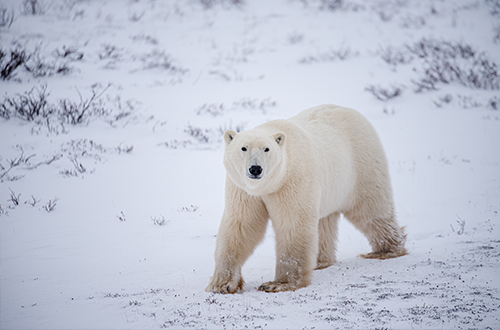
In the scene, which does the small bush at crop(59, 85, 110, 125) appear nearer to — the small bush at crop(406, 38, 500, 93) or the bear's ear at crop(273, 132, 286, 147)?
the bear's ear at crop(273, 132, 286, 147)

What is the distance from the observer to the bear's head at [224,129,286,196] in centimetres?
311

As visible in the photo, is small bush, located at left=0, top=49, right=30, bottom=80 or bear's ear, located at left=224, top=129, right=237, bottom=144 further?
small bush, located at left=0, top=49, right=30, bottom=80

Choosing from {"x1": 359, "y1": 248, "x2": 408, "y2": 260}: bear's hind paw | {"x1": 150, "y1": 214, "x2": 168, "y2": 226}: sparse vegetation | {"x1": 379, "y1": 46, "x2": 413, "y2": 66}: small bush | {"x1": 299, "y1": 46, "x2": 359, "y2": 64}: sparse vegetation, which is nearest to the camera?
{"x1": 359, "y1": 248, "x2": 408, "y2": 260}: bear's hind paw

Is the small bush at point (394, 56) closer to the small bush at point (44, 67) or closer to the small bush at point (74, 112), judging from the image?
the small bush at point (74, 112)

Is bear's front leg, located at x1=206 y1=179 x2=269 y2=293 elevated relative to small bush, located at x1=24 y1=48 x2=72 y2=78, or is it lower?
lower

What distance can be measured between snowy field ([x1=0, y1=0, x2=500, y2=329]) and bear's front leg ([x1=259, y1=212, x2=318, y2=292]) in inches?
5.8

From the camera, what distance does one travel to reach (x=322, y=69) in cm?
1263

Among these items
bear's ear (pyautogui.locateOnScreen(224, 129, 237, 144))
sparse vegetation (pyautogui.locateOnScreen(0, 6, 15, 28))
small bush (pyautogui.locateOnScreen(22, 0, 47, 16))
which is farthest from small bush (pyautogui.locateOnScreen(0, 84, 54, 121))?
small bush (pyautogui.locateOnScreen(22, 0, 47, 16))

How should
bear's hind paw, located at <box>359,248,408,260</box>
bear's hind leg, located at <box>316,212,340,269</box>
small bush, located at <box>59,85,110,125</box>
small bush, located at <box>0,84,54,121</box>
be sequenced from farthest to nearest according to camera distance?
small bush, located at <box>59,85,110,125</box>, small bush, located at <box>0,84,54,121</box>, bear's hind leg, located at <box>316,212,340,269</box>, bear's hind paw, located at <box>359,248,408,260</box>

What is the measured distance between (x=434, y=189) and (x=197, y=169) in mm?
4274

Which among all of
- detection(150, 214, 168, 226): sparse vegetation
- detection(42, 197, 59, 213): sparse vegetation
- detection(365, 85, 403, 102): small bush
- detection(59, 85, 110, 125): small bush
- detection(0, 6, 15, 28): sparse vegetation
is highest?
detection(0, 6, 15, 28): sparse vegetation

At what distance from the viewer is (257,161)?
10.1 feet

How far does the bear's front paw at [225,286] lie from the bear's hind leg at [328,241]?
1146 mm

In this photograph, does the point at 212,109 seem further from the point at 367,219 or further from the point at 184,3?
the point at 184,3
